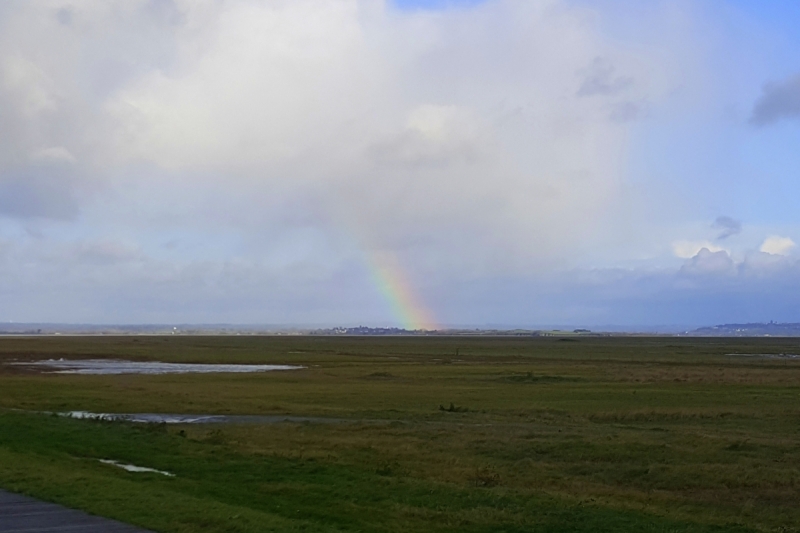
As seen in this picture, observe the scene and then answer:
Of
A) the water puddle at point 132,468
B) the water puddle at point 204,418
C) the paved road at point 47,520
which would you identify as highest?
the paved road at point 47,520

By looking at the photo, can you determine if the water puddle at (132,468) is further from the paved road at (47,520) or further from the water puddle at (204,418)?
the water puddle at (204,418)

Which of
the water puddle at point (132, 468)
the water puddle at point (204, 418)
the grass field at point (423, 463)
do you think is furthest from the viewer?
the water puddle at point (204, 418)

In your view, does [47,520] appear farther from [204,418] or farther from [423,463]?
[204,418]

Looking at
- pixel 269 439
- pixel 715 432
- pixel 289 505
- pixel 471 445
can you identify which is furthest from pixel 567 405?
pixel 289 505

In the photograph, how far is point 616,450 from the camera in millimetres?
25547

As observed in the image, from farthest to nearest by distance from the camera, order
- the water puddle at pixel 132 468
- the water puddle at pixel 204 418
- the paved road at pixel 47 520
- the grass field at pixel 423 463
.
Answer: the water puddle at pixel 204 418
the water puddle at pixel 132 468
the grass field at pixel 423 463
the paved road at pixel 47 520

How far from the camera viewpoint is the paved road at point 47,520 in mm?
11633

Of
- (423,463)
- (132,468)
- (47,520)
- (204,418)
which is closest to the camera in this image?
(47,520)

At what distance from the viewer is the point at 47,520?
483 inches

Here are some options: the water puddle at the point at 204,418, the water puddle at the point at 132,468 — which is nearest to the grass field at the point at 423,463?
the water puddle at the point at 132,468

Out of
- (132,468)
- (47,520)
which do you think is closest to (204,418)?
(132,468)

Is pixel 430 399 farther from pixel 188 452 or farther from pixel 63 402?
pixel 188 452

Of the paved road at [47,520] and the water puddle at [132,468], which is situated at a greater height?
the paved road at [47,520]

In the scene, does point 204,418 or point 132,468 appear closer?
point 132,468
